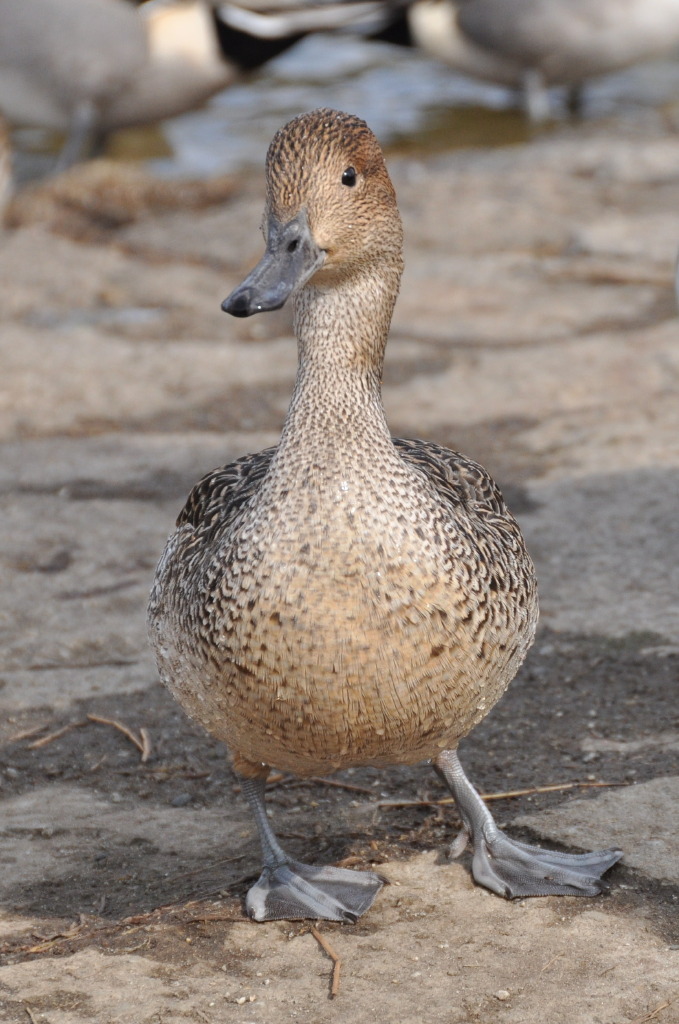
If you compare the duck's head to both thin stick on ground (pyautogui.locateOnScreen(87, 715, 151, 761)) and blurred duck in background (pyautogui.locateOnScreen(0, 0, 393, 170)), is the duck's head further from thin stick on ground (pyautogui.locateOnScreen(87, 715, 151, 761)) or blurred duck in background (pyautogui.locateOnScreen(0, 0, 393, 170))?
blurred duck in background (pyautogui.locateOnScreen(0, 0, 393, 170))

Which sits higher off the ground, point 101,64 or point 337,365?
point 337,365

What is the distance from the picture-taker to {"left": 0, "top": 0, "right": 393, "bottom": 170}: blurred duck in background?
1042 centimetres

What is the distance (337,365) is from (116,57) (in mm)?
8478

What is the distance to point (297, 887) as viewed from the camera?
309 centimetres

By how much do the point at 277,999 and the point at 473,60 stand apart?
10698 millimetres

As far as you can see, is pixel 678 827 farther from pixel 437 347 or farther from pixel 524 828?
pixel 437 347

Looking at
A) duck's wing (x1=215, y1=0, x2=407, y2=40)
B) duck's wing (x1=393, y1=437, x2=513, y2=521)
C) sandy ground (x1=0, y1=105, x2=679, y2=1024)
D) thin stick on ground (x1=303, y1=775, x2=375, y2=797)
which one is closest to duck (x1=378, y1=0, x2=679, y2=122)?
duck's wing (x1=215, y1=0, x2=407, y2=40)

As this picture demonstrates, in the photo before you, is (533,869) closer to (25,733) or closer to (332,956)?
(332,956)

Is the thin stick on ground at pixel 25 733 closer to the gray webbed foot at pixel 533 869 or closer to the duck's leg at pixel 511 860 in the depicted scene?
the duck's leg at pixel 511 860

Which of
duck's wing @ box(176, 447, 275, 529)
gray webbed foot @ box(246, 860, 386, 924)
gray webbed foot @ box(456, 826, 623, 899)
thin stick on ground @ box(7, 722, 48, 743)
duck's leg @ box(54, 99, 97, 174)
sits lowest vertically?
Result: thin stick on ground @ box(7, 722, 48, 743)

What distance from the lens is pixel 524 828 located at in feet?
11.3

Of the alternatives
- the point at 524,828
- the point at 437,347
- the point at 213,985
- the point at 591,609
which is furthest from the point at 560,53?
the point at 213,985

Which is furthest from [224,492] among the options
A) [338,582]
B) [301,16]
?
[301,16]

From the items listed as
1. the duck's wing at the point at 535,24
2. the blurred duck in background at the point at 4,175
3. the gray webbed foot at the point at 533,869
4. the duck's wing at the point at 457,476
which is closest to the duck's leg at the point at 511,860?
the gray webbed foot at the point at 533,869
